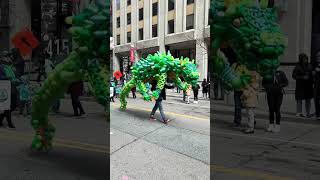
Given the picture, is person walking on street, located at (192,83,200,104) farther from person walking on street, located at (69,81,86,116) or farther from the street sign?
the street sign

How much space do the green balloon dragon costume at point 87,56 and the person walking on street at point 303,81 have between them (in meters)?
0.98

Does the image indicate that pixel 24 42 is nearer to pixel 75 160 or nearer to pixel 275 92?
pixel 75 160

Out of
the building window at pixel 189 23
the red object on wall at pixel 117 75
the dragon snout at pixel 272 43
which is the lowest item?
the red object on wall at pixel 117 75

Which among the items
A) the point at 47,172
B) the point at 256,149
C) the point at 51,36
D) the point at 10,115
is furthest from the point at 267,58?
the point at 10,115

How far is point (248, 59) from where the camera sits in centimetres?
169

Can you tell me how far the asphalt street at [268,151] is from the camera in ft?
6.63

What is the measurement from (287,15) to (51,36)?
1155mm

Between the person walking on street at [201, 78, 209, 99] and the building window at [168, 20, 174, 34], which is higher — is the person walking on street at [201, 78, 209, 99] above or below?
below

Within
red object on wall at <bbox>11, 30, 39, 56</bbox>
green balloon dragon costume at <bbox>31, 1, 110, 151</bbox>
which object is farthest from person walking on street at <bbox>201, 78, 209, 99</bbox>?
red object on wall at <bbox>11, 30, 39, 56</bbox>

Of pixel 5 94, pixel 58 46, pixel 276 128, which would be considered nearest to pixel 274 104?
pixel 276 128

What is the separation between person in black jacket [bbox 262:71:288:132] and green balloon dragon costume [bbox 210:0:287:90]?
6.7 inches

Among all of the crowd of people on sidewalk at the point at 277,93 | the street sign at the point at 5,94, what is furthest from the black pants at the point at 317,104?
the street sign at the point at 5,94

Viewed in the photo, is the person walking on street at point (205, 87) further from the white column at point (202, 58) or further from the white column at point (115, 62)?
the white column at point (115, 62)

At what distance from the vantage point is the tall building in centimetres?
138
